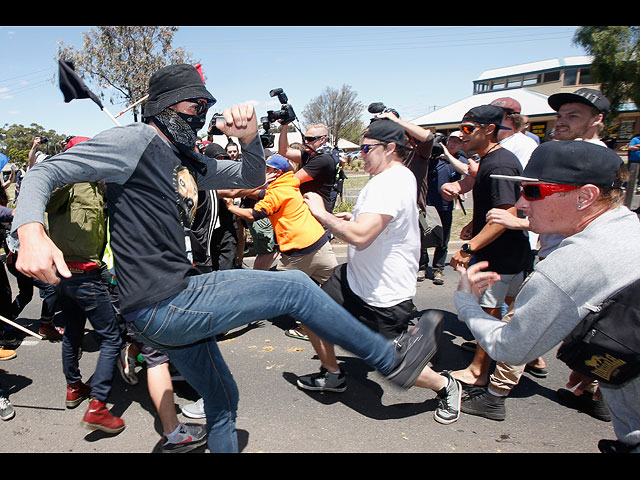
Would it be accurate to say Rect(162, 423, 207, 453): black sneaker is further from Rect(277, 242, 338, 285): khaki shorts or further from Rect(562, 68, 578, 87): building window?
Rect(562, 68, 578, 87): building window

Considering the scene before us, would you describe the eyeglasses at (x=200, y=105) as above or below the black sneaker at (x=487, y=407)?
above

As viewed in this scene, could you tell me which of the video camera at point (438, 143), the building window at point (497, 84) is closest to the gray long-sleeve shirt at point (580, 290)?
the video camera at point (438, 143)

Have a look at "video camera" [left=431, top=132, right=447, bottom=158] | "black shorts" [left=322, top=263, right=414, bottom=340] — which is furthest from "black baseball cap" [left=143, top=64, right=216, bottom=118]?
"video camera" [left=431, top=132, right=447, bottom=158]

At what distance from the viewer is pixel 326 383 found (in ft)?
10.8

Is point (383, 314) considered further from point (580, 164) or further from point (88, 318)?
point (88, 318)

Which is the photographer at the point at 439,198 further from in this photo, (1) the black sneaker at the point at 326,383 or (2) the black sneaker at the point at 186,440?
(2) the black sneaker at the point at 186,440

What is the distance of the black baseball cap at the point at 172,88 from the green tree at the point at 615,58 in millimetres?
24523

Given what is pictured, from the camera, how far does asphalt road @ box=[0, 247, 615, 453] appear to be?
105 inches

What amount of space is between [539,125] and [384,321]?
36038mm

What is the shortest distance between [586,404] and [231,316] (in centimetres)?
267

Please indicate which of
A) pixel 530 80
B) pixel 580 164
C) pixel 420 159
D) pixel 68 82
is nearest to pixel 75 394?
pixel 68 82

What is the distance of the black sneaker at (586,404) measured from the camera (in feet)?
9.48

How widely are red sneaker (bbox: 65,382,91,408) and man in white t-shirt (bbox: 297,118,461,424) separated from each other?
2.09 metres
